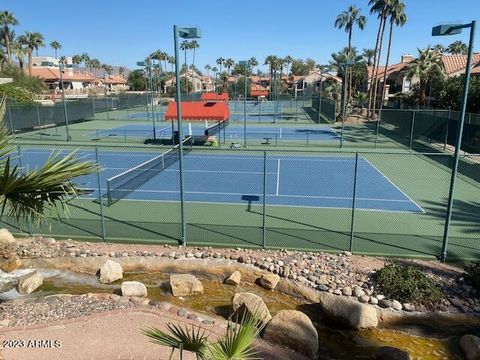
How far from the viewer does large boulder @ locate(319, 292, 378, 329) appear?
8.95m

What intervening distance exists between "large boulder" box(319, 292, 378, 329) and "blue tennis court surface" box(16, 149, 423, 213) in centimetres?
781

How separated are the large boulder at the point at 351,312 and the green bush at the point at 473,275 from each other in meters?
2.94

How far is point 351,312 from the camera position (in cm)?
899

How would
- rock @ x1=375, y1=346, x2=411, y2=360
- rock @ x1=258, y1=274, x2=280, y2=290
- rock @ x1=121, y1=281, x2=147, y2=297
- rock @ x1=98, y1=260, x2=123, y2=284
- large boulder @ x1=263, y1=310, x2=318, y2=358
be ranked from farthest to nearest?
rock @ x1=98, y1=260, x2=123, y2=284
rock @ x1=258, y1=274, x2=280, y2=290
rock @ x1=121, y1=281, x2=147, y2=297
large boulder @ x1=263, y1=310, x2=318, y2=358
rock @ x1=375, y1=346, x2=411, y2=360

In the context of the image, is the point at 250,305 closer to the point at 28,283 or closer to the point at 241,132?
the point at 28,283

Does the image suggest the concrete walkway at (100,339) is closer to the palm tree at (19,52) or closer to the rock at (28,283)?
the rock at (28,283)

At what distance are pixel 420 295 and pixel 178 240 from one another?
6735 mm

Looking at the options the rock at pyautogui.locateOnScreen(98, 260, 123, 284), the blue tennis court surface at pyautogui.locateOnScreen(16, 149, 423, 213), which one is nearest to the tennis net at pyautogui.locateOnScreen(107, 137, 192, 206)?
the blue tennis court surface at pyautogui.locateOnScreen(16, 149, 423, 213)

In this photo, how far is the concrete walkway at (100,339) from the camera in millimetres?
7234

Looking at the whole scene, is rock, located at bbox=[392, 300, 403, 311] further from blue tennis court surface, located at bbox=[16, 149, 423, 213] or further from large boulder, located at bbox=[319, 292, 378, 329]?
blue tennis court surface, located at bbox=[16, 149, 423, 213]

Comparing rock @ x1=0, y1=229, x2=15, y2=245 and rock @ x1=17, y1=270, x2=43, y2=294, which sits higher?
rock @ x1=0, y1=229, x2=15, y2=245

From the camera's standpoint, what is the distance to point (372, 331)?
904 cm

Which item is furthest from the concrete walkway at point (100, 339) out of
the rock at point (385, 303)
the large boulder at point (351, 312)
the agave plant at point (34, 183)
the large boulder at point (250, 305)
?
the agave plant at point (34, 183)

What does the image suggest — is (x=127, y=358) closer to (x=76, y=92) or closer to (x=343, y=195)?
(x=343, y=195)
